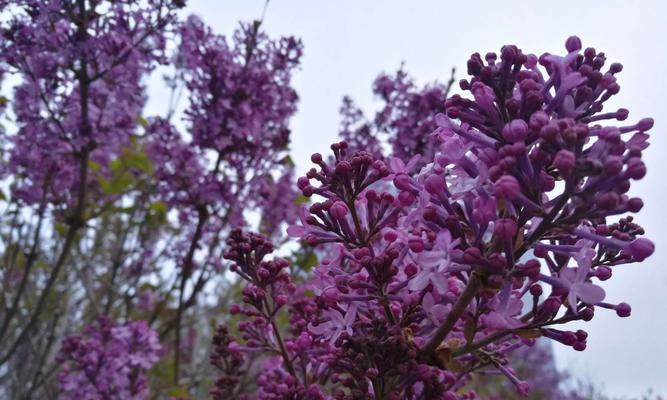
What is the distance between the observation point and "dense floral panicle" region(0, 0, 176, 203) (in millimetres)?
3480

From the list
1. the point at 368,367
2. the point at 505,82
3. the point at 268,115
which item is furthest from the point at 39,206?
the point at 505,82

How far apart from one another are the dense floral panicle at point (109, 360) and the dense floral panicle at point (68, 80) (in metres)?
1.05

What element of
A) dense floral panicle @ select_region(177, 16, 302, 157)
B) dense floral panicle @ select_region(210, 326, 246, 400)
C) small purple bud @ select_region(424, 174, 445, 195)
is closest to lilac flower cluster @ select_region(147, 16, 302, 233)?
dense floral panicle @ select_region(177, 16, 302, 157)

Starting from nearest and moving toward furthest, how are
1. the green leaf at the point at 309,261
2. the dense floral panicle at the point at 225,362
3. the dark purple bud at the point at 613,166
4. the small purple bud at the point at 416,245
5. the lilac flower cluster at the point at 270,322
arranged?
1. the dark purple bud at the point at 613,166
2. the small purple bud at the point at 416,245
3. the lilac flower cluster at the point at 270,322
4. the dense floral panicle at the point at 225,362
5. the green leaf at the point at 309,261

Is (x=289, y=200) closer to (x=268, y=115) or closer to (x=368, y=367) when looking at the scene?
(x=268, y=115)

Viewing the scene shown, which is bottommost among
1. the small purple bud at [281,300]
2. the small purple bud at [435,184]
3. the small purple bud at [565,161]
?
the small purple bud at [565,161]

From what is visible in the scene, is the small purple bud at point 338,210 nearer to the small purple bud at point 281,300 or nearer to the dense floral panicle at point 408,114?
the small purple bud at point 281,300

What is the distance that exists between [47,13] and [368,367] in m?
2.93

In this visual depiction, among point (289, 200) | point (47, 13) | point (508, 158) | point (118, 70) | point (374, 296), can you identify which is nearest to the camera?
point (508, 158)

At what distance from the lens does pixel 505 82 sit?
134 centimetres

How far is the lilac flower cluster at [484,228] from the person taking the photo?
3.95 ft

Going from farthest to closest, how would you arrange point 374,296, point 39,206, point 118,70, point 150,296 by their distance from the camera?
point 150,296
point 39,206
point 118,70
point 374,296

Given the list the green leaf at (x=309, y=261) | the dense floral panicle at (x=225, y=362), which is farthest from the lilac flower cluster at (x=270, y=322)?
the green leaf at (x=309, y=261)

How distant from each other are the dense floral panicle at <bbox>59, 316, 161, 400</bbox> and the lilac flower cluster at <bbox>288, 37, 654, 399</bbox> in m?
2.29
